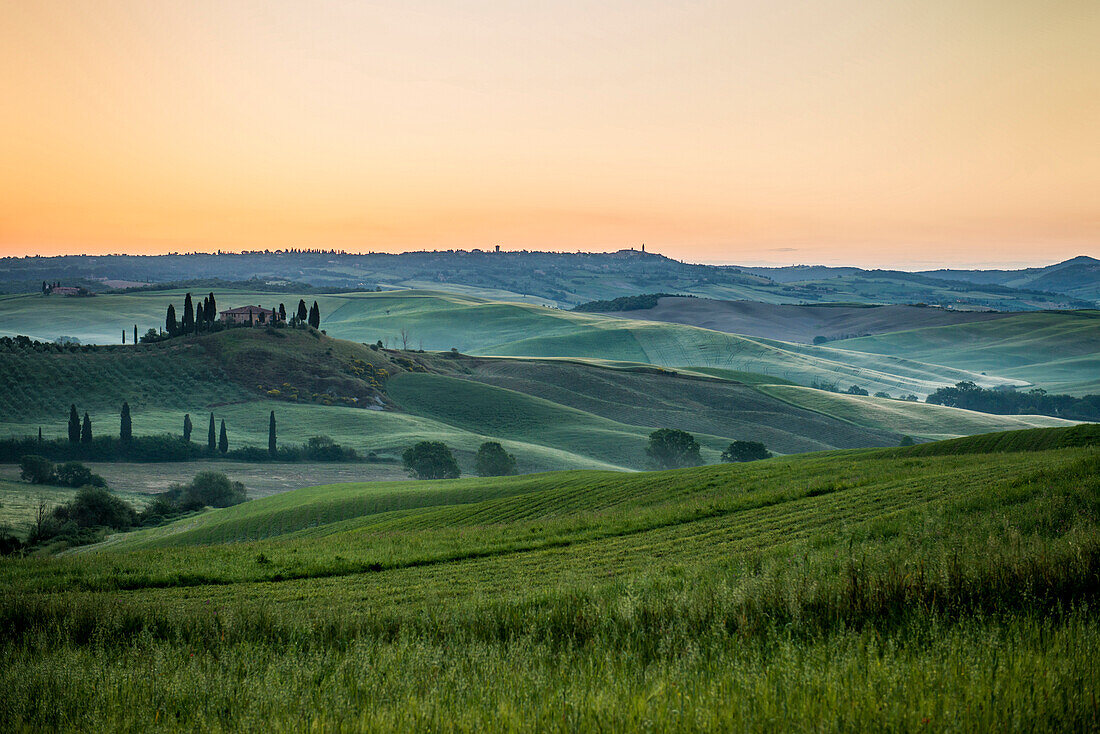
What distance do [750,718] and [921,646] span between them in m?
2.71

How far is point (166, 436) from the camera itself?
10500 cm

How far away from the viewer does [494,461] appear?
9731 cm

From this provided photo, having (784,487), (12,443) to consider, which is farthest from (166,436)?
(784,487)

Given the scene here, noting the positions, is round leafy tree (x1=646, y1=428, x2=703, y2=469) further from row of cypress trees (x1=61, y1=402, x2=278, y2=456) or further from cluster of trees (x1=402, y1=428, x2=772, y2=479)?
row of cypress trees (x1=61, y1=402, x2=278, y2=456)

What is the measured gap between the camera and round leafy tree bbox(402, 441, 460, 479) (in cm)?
9700

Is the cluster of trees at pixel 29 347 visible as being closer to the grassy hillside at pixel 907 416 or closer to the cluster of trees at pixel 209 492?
the cluster of trees at pixel 209 492

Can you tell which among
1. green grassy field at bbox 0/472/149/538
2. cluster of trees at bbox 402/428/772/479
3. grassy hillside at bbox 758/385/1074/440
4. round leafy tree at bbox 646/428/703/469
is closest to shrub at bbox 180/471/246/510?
green grassy field at bbox 0/472/149/538

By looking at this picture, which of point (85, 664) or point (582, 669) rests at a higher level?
point (582, 669)

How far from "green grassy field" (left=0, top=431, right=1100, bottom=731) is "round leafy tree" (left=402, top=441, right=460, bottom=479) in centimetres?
7913

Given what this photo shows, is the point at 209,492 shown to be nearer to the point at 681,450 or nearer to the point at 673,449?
the point at 673,449

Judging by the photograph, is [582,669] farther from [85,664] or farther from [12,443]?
[12,443]

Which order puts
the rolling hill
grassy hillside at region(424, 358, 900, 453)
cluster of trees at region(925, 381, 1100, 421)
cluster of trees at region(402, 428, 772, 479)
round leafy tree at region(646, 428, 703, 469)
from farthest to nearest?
cluster of trees at region(925, 381, 1100, 421) < grassy hillside at region(424, 358, 900, 453) < the rolling hill < round leafy tree at region(646, 428, 703, 469) < cluster of trees at region(402, 428, 772, 479)

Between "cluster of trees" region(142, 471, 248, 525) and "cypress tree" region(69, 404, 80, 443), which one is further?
"cypress tree" region(69, 404, 80, 443)

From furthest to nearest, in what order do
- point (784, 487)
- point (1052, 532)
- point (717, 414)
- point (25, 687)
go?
point (717, 414) → point (784, 487) → point (1052, 532) → point (25, 687)
